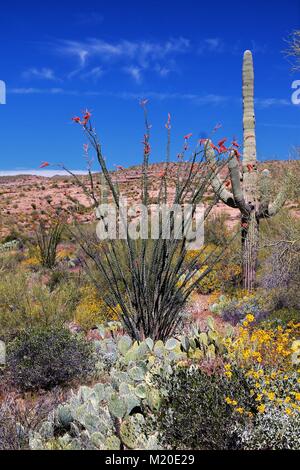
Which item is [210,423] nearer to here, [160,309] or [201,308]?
[160,309]

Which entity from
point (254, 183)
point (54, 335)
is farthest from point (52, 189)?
point (54, 335)

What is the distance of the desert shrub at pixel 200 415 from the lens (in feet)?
12.1

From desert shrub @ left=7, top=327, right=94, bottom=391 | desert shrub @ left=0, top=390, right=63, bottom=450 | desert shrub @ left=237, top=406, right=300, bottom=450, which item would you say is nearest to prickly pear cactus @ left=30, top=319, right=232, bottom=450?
desert shrub @ left=0, top=390, right=63, bottom=450

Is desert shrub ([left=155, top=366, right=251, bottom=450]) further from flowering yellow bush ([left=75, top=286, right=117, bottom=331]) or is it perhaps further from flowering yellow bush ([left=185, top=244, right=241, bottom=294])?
flowering yellow bush ([left=185, top=244, right=241, bottom=294])

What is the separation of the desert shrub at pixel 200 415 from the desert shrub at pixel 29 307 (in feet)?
11.8

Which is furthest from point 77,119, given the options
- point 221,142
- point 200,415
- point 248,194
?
point 248,194

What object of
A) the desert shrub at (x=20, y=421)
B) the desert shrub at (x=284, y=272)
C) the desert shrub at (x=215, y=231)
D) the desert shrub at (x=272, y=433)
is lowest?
the desert shrub at (x=20, y=421)

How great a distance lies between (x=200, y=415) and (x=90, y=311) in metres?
4.63

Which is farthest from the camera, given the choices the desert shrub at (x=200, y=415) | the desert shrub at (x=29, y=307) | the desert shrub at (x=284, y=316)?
the desert shrub at (x=29, y=307)

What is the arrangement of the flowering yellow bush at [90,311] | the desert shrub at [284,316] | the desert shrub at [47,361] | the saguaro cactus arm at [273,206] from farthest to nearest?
the saguaro cactus arm at [273,206] → the flowering yellow bush at [90,311] → the desert shrub at [284,316] → the desert shrub at [47,361]

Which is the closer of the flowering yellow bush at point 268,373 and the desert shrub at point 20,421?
the desert shrub at point 20,421

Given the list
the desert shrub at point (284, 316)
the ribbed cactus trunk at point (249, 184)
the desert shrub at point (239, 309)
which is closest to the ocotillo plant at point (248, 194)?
the ribbed cactus trunk at point (249, 184)

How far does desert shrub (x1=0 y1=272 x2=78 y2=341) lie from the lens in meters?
7.34

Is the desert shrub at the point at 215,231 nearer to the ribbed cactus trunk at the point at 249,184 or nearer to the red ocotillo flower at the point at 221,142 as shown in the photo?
the ribbed cactus trunk at the point at 249,184
